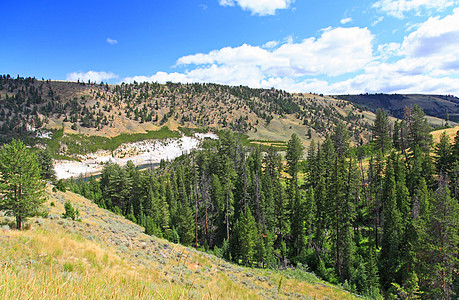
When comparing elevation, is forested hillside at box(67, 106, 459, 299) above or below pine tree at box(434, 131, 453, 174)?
below

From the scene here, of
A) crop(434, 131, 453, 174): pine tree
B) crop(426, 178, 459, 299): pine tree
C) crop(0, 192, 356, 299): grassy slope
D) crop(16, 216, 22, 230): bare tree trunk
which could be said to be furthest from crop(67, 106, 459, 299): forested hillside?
crop(16, 216, 22, 230): bare tree trunk

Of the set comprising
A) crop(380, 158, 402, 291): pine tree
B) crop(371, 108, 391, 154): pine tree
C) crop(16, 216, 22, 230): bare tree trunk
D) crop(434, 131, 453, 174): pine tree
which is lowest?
crop(380, 158, 402, 291): pine tree

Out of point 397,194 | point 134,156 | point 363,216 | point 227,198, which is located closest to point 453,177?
point 397,194

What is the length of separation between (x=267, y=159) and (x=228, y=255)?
29743 mm

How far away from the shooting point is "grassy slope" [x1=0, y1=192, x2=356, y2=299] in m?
2.78

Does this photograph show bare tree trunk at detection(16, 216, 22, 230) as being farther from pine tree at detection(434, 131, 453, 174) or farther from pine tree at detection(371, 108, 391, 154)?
pine tree at detection(371, 108, 391, 154)

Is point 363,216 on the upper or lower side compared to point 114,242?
lower

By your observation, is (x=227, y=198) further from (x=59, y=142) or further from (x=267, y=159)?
(x=59, y=142)

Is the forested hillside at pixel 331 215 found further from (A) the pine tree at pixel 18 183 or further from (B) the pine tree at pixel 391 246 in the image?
(A) the pine tree at pixel 18 183

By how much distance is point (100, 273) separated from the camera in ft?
20.3

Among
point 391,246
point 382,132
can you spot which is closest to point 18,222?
point 391,246

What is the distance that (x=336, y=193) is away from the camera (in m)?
34.1

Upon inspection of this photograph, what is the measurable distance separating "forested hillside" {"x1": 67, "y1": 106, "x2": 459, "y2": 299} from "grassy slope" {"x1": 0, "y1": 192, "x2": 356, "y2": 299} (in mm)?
8314

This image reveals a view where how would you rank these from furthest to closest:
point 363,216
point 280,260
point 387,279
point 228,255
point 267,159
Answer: point 267,159
point 363,216
point 280,260
point 228,255
point 387,279
